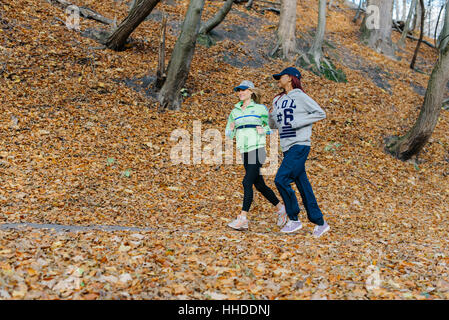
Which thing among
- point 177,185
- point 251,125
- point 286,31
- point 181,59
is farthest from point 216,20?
point 251,125

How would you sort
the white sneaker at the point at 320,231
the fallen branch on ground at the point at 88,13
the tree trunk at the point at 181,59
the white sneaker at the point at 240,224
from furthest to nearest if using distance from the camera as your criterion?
1. the fallen branch on ground at the point at 88,13
2. the tree trunk at the point at 181,59
3. the white sneaker at the point at 240,224
4. the white sneaker at the point at 320,231

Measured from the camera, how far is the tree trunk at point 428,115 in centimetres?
866

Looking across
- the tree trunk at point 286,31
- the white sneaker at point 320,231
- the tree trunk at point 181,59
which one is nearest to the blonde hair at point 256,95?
the white sneaker at point 320,231

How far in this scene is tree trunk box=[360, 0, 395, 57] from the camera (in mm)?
17172

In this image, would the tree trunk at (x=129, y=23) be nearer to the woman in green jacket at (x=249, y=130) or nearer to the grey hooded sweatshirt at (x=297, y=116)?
the woman in green jacket at (x=249, y=130)

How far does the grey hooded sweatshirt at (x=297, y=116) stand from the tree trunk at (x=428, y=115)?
18.5ft

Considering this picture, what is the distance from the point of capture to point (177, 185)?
6516mm

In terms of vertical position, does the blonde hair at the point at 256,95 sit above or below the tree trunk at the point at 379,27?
below

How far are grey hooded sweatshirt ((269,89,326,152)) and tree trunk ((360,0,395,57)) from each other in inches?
583

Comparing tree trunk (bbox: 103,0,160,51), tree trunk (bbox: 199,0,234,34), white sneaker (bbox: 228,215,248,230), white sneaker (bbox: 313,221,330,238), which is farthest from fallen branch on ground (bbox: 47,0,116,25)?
white sneaker (bbox: 313,221,330,238)

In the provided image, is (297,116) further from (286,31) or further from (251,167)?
(286,31)

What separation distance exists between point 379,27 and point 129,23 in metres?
13.2

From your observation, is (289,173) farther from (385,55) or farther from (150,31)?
(385,55)

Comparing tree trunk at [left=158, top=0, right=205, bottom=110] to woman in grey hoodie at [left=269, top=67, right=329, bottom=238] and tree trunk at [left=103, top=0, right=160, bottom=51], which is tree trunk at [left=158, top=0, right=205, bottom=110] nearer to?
tree trunk at [left=103, top=0, right=160, bottom=51]
